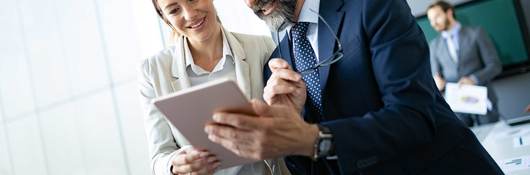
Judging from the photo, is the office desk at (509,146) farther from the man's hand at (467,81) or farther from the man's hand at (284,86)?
the man's hand at (284,86)

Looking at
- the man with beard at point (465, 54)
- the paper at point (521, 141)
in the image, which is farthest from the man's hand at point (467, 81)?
the paper at point (521, 141)

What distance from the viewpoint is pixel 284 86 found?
1215 mm

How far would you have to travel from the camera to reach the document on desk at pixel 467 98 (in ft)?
11.2

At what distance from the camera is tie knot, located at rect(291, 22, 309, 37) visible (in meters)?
1.40

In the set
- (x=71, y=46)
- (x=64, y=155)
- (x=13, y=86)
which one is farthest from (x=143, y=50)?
(x=13, y=86)

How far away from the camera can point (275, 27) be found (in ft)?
4.70

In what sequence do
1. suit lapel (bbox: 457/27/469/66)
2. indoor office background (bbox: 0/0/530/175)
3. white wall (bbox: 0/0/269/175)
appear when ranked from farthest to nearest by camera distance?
white wall (bbox: 0/0/269/175), indoor office background (bbox: 0/0/530/175), suit lapel (bbox: 457/27/469/66)

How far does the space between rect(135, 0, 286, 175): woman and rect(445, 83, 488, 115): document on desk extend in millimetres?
2203

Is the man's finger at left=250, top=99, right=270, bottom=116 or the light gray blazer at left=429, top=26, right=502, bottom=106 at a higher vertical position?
the man's finger at left=250, top=99, right=270, bottom=116

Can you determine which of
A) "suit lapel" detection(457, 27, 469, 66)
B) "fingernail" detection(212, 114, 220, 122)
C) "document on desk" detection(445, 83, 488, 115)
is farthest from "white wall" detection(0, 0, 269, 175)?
"fingernail" detection(212, 114, 220, 122)

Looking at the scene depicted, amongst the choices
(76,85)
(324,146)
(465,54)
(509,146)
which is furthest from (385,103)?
(76,85)

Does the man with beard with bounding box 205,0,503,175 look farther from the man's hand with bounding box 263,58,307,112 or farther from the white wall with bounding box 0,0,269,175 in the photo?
the white wall with bounding box 0,0,269,175

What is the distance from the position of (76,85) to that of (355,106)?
468 cm

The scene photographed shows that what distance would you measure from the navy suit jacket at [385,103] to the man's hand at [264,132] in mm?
83
